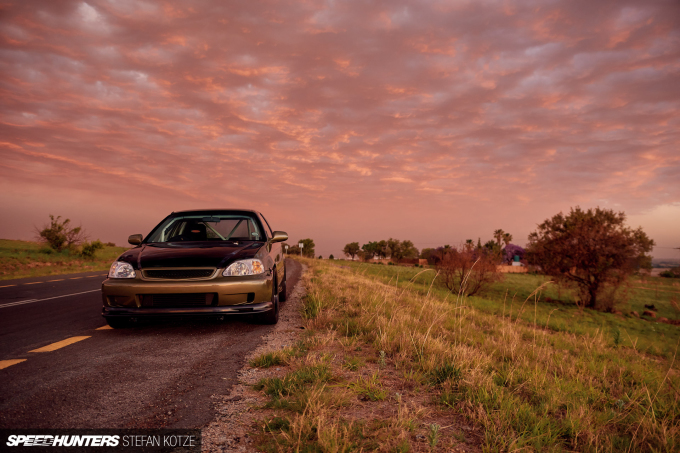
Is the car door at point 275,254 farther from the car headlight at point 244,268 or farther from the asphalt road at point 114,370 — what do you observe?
the asphalt road at point 114,370

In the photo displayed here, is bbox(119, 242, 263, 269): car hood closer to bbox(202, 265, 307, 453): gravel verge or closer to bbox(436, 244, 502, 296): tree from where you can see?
bbox(202, 265, 307, 453): gravel verge

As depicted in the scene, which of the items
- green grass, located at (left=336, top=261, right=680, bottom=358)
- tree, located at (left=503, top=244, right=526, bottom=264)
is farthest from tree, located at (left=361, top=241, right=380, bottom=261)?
green grass, located at (left=336, top=261, right=680, bottom=358)

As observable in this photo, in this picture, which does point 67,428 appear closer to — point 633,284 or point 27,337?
point 27,337

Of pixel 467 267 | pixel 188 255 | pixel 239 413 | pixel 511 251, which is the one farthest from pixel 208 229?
pixel 511 251

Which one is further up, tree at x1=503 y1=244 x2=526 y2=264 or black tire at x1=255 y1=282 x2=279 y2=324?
tree at x1=503 y1=244 x2=526 y2=264

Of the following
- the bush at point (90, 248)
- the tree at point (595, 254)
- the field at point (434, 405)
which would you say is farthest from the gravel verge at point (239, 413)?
the bush at point (90, 248)

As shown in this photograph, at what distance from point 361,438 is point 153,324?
15.2 ft

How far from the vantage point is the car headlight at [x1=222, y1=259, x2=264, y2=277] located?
4.71m

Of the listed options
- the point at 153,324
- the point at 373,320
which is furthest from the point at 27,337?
the point at 373,320

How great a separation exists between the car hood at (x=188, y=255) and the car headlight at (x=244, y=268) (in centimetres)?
8

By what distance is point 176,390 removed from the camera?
301 centimetres

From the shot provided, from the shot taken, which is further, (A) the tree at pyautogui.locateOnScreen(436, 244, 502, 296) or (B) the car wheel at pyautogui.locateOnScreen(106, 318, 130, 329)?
(A) the tree at pyautogui.locateOnScreen(436, 244, 502, 296)

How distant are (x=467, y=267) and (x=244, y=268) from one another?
2158 centimetres

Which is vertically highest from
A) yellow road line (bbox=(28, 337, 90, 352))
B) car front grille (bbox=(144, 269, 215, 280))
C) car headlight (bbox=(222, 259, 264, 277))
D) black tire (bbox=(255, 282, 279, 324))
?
car headlight (bbox=(222, 259, 264, 277))
